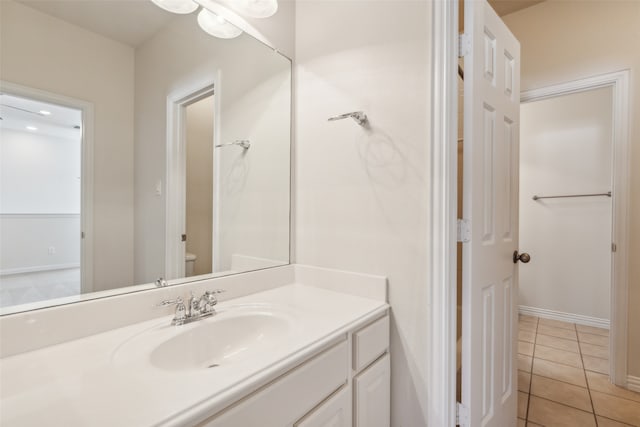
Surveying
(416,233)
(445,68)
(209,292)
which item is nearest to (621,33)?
(445,68)

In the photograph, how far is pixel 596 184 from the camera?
2.82 metres

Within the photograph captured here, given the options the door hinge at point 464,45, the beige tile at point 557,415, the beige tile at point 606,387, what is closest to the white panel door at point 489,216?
the door hinge at point 464,45

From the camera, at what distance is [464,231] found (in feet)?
3.80

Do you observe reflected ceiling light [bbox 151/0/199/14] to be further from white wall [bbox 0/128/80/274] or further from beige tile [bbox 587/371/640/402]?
beige tile [bbox 587/371/640/402]

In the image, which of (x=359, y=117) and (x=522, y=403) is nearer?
(x=359, y=117)

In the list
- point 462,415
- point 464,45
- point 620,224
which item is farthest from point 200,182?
point 620,224

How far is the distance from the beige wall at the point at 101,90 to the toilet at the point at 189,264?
0.20 meters

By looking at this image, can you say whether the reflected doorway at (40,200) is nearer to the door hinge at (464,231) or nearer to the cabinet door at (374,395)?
the cabinet door at (374,395)

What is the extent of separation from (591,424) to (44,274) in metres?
2.58

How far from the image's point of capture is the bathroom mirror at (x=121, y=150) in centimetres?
83

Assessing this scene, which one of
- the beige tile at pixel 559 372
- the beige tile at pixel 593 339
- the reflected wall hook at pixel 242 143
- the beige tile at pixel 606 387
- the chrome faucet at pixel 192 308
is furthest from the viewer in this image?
the beige tile at pixel 593 339

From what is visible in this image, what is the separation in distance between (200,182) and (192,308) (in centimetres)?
54

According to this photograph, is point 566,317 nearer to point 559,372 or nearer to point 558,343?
point 558,343

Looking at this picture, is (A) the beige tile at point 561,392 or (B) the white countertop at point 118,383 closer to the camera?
(B) the white countertop at point 118,383
